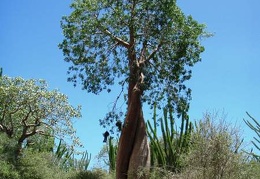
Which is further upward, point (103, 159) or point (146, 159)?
point (103, 159)

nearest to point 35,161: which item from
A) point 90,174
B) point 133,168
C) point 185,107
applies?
point 90,174

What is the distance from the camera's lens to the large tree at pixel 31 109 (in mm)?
14961

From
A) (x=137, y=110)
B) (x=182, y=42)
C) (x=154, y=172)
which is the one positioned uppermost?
(x=182, y=42)

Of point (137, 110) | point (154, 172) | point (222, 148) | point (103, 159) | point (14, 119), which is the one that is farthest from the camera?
point (103, 159)

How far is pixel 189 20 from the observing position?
1260 centimetres

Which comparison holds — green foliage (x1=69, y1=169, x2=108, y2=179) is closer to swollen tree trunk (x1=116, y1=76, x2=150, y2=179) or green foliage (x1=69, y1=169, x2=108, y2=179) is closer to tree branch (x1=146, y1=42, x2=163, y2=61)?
swollen tree trunk (x1=116, y1=76, x2=150, y2=179)

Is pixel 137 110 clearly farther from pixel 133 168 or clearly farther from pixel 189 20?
pixel 189 20

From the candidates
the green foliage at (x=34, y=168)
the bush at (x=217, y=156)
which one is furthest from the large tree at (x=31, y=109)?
the bush at (x=217, y=156)

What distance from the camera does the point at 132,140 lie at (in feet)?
42.5

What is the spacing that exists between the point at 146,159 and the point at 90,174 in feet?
10.3

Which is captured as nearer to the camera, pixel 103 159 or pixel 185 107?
pixel 185 107

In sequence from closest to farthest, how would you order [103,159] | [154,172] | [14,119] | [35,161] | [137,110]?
[154,172], [137,110], [35,161], [14,119], [103,159]

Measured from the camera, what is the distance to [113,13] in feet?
41.6

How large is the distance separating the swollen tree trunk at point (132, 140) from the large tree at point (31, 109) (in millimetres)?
2969
